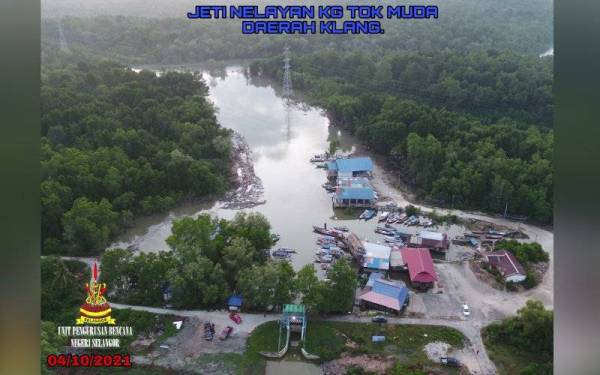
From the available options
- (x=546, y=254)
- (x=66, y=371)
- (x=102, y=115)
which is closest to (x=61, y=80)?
(x=102, y=115)

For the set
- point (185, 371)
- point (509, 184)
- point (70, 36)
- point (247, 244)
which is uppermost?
point (70, 36)

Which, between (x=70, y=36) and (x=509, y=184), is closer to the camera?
(x=509, y=184)

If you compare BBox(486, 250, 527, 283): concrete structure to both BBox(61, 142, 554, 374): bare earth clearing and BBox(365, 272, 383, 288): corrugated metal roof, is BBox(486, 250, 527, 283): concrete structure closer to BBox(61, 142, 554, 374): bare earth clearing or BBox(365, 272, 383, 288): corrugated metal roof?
BBox(61, 142, 554, 374): bare earth clearing

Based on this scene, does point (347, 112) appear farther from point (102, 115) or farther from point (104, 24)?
point (104, 24)

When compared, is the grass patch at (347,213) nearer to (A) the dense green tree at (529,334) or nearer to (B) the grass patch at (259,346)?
(B) the grass patch at (259,346)

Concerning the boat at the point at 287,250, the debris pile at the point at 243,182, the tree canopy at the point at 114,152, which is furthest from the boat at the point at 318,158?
A: the boat at the point at 287,250

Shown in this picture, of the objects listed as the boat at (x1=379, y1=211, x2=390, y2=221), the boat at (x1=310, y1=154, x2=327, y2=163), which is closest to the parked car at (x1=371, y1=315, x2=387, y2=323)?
the boat at (x1=379, y1=211, x2=390, y2=221)

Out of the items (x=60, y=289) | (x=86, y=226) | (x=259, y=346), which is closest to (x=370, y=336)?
(x=259, y=346)
